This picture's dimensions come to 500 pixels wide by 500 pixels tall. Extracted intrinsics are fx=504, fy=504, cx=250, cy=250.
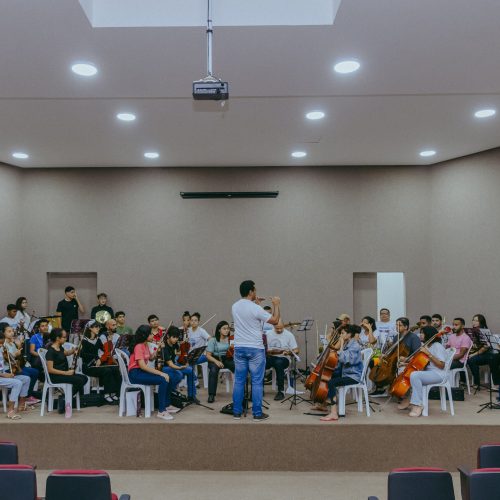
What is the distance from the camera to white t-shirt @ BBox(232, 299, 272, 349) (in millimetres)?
5758

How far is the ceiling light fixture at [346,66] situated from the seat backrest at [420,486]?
3.80m

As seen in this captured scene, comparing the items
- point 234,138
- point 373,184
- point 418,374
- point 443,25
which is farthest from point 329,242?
point 443,25

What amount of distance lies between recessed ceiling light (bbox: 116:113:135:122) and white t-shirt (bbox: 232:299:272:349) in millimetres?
3021

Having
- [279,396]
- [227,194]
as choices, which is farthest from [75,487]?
[227,194]

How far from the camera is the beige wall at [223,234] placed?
10117 mm

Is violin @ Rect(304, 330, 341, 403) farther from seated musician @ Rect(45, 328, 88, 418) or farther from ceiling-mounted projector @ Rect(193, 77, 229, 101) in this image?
ceiling-mounted projector @ Rect(193, 77, 229, 101)

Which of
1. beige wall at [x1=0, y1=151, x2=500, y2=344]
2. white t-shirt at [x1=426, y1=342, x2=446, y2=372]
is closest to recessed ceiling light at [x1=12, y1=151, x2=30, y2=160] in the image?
beige wall at [x1=0, y1=151, x2=500, y2=344]

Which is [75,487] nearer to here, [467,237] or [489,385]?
[489,385]

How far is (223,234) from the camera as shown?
1029 cm

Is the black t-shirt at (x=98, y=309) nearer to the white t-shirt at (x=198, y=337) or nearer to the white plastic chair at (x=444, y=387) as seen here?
the white t-shirt at (x=198, y=337)

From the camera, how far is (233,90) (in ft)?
19.4

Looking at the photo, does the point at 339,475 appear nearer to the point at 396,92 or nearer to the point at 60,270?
A: the point at 396,92

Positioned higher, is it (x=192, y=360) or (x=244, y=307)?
(x=244, y=307)

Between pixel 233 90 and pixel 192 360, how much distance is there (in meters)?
3.42
